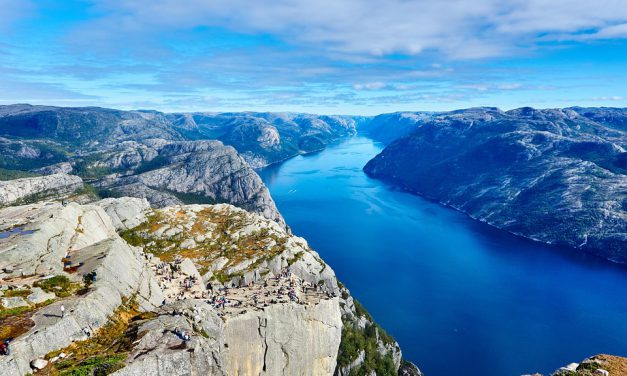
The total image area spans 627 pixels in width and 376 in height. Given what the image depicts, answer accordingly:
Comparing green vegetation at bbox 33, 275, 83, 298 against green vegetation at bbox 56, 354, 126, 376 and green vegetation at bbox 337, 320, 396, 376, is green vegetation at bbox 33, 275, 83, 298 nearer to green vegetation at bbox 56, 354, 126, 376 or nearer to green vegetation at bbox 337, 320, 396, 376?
green vegetation at bbox 56, 354, 126, 376

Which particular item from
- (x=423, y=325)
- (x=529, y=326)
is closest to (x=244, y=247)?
(x=423, y=325)

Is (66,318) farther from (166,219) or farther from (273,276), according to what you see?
(166,219)

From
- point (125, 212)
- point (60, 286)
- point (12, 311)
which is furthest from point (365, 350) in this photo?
point (12, 311)

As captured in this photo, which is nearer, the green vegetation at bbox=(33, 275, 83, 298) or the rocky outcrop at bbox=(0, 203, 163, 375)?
the rocky outcrop at bbox=(0, 203, 163, 375)

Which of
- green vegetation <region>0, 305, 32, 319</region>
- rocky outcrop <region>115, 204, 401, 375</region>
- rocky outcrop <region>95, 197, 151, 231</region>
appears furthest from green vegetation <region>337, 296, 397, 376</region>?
green vegetation <region>0, 305, 32, 319</region>

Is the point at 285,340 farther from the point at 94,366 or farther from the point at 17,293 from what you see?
the point at 17,293

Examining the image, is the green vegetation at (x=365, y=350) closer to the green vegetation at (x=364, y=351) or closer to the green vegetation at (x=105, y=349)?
the green vegetation at (x=364, y=351)

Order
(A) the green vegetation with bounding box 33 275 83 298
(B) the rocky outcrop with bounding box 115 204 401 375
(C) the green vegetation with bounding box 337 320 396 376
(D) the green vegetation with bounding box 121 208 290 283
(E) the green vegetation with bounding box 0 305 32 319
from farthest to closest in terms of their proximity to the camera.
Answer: (C) the green vegetation with bounding box 337 320 396 376
(D) the green vegetation with bounding box 121 208 290 283
(B) the rocky outcrop with bounding box 115 204 401 375
(A) the green vegetation with bounding box 33 275 83 298
(E) the green vegetation with bounding box 0 305 32 319
